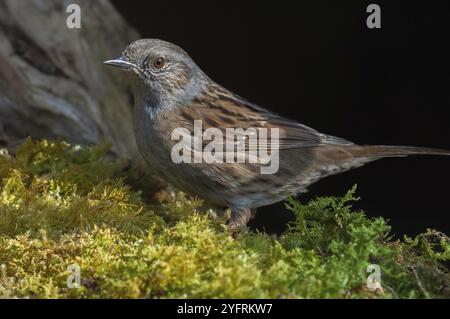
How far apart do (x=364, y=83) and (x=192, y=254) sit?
541cm

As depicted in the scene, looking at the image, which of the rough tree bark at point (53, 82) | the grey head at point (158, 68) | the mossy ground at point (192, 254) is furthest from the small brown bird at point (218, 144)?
the rough tree bark at point (53, 82)

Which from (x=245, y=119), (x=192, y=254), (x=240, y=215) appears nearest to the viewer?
(x=192, y=254)

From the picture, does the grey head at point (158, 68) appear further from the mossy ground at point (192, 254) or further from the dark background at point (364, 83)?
the dark background at point (364, 83)

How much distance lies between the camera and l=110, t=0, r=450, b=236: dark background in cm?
795

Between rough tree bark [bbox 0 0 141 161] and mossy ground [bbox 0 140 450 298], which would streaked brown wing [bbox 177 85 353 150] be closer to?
mossy ground [bbox 0 140 450 298]

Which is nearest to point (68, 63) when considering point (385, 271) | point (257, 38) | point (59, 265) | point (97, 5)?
point (97, 5)

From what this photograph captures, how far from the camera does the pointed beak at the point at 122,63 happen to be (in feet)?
17.7

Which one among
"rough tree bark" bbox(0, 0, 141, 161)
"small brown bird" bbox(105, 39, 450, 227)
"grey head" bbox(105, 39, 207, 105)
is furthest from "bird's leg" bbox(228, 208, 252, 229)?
"rough tree bark" bbox(0, 0, 141, 161)

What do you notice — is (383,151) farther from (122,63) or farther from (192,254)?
(192,254)

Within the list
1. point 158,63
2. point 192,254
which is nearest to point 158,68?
point 158,63

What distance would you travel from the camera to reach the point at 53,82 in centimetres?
660

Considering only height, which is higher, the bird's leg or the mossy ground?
the mossy ground

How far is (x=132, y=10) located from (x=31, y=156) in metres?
3.88

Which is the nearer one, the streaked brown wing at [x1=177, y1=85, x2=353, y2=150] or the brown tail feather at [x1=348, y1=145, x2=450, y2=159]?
the streaked brown wing at [x1=177, y1=85, x2=353, y2=150]
